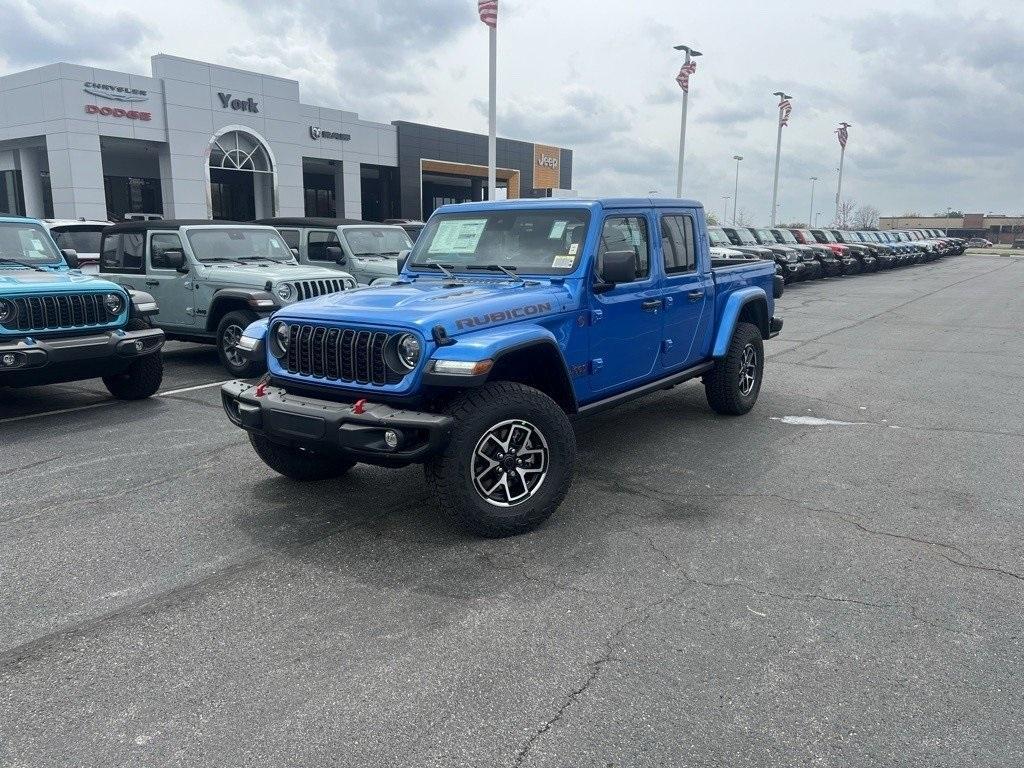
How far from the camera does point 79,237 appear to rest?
13.3m

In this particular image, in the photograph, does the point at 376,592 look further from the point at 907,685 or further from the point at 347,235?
the point at 347,235

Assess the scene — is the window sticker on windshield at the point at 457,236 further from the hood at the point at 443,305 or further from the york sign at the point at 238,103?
the york sign at the point at 238,103

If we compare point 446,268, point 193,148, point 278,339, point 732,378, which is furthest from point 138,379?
point 193,148

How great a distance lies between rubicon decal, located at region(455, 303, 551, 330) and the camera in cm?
435

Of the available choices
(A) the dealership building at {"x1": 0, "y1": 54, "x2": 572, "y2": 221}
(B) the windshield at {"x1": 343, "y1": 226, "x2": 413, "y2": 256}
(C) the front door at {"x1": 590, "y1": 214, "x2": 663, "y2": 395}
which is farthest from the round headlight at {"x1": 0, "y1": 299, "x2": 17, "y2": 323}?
(A) the dealership building at {"x1": 0, "y1": 54, "x2": 572, "y2": 221}

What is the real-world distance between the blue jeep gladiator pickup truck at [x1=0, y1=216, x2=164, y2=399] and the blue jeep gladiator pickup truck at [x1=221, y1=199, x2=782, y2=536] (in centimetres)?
289

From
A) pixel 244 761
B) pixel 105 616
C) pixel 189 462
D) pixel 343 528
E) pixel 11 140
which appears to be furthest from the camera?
pixel 11 140

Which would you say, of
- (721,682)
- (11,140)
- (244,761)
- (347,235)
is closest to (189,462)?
(244,761)

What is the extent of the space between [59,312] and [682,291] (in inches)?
215

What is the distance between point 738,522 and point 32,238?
7875mm

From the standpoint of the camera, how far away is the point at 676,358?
6273 mm

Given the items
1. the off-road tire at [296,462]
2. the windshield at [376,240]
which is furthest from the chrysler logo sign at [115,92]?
the off-road tire at [296,462]

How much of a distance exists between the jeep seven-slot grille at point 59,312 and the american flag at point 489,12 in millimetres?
14839

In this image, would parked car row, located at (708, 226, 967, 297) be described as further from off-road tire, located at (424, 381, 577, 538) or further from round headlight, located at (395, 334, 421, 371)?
round headlight, located at (395, 334, 421, 371)
